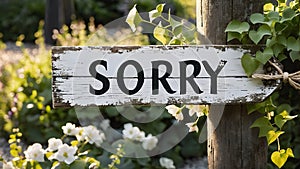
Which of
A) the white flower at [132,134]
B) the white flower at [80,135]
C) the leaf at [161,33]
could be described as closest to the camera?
the leaf at [161,33]

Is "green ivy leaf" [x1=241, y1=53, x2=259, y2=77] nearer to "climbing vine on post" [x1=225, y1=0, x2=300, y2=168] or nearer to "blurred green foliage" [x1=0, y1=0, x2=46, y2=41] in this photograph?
"climbing vine on post" [x1=225, y1=0, x2=300, y2=168]

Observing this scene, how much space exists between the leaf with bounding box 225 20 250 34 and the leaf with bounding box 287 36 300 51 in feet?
0.45

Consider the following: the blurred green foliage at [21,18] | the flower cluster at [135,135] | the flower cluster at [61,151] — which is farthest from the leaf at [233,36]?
the blurred green foliage at [21,18]

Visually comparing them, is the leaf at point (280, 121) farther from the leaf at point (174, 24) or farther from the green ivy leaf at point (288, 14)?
the leaf at point (174, 24)

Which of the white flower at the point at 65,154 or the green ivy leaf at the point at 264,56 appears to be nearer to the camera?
the green ivy leaf at the point at 264,56

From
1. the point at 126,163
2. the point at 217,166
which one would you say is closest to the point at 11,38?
the point at 126,163

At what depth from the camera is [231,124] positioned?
6.03 feet

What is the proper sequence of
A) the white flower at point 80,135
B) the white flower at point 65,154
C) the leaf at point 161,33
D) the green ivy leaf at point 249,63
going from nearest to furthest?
the green ivy leaf at point 249,63 < the leaf at point 161,33 < the white flower at point 65,154 < the white flower at point 80,135

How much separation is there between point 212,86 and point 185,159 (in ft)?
8.17

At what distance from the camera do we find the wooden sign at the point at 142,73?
5.55 feet

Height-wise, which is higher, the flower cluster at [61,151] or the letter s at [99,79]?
the letter s at [99,79]

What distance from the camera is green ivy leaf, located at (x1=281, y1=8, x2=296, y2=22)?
5.70 ft

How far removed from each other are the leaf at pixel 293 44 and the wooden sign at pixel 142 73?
0.13 metres

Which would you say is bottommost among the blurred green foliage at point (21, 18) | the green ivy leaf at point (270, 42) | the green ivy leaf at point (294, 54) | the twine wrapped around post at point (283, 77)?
the twine wrapped around post at point (283, 77)
